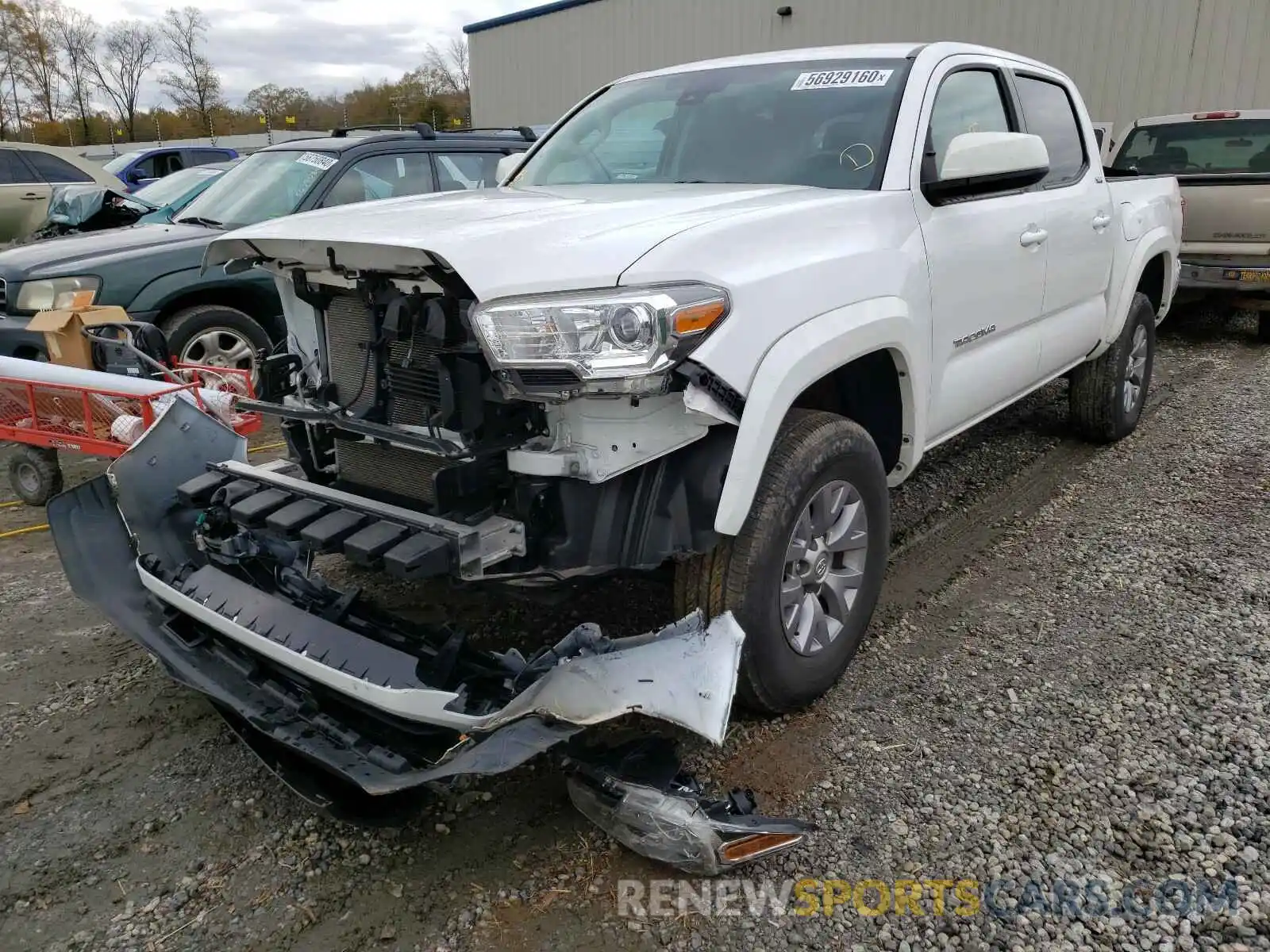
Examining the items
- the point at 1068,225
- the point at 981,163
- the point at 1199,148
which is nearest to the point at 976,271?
the point at 981,163

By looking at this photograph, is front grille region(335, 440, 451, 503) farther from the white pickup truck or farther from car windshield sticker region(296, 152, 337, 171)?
car windshield sticker region(296, 152, 337, 171)

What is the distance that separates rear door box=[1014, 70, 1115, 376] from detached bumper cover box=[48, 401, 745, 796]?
2753mm

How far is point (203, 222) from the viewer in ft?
21.6

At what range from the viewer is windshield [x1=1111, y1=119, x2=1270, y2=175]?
29.5 feet

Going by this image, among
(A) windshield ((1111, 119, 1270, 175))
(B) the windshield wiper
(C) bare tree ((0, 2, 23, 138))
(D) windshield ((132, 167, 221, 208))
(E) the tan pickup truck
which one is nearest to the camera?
(B) the windshield wiper

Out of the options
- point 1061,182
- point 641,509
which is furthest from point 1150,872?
point 1061,182

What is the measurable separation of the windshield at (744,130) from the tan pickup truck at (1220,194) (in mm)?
5454

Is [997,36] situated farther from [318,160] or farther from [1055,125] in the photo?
[318,160]

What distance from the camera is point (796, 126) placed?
134 inches

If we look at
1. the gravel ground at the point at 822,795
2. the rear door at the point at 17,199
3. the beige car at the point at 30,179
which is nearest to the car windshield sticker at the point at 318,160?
the gravel ground at the point at 822,795

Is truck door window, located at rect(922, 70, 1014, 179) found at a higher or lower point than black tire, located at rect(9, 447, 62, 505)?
higher

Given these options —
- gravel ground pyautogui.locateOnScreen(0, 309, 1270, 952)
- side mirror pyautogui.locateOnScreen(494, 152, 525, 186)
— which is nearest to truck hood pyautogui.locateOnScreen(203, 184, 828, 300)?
side mirror pyautogui.locateOnScreen(494, 152, 525, 186)

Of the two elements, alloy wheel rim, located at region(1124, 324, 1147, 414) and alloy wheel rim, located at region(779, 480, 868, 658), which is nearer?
alloy wheel rim, located at region(779, 480, 868, 658)

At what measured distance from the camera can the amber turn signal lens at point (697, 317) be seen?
2.20 metres
